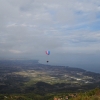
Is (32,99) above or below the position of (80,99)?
below

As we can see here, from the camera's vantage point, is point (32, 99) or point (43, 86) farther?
point (43, 86)

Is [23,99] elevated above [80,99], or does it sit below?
below

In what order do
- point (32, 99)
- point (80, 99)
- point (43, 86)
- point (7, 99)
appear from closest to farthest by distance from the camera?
point (80, 99) < point (7, 99) < point (32, 99) < point (43, 86)

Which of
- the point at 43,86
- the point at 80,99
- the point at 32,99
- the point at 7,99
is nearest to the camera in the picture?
the point at 80,99

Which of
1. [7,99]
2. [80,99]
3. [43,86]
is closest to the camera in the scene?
[80,99]

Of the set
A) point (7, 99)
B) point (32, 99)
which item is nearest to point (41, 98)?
point (32, 99)

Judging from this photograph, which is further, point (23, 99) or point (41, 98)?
point (41, 98)

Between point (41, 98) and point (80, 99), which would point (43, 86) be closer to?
point (41, 98)

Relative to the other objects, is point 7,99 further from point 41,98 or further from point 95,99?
point 95,99

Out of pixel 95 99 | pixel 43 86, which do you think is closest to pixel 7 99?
pixel 95 99
